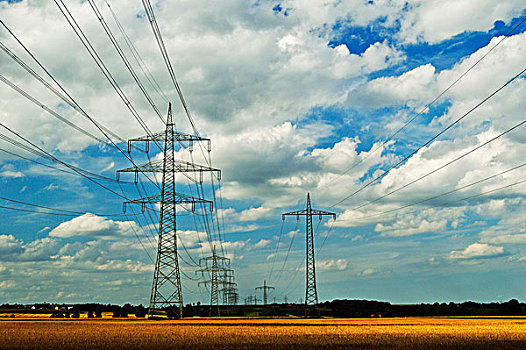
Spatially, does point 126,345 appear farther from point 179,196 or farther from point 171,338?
point 179,196

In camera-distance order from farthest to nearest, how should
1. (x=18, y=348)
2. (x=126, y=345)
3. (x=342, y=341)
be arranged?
1. (x=342, y=341)
2. (x=126, y=345)
3. (x=18, y=348)

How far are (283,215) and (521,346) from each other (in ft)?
176

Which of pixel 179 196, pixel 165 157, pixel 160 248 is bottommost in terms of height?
pixel 160 248

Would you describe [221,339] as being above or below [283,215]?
below

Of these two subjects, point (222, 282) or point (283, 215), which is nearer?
point (283, 215)

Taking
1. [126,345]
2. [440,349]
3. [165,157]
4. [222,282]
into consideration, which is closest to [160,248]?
[165,157]

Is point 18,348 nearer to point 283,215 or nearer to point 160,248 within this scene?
point 160,248

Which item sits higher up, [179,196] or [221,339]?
[179,196]

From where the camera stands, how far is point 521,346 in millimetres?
33500

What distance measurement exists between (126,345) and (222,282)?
10648 centimetres

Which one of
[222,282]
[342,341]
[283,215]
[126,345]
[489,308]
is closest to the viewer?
[126,345]

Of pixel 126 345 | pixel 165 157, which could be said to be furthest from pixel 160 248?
pixel 126 345

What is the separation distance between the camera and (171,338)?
38500 mm

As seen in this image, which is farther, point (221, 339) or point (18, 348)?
point (221, 339)
